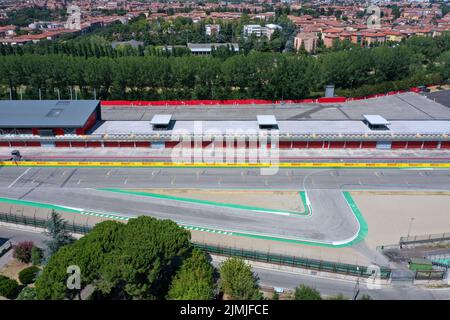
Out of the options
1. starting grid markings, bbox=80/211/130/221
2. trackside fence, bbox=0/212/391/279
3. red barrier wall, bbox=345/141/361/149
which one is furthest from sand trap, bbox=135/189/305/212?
red barrier wall, bbox=345/141/361/149

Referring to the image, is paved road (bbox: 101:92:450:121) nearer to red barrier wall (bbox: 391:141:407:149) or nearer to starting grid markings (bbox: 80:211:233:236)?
red barrier wall (bbox: 391:141:407:149)

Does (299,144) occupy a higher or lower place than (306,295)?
lower

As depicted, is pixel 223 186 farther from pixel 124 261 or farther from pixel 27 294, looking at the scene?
pixel 27 294

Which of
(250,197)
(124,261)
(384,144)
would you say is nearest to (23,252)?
(124,261)

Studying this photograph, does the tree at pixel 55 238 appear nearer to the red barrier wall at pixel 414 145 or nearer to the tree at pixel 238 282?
the tree at pixel 238 282

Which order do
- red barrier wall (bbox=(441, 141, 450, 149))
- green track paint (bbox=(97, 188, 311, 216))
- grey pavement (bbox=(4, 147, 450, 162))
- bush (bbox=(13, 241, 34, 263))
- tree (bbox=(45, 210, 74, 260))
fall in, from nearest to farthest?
tree (bbox=(45, 210, 74, 260)), bush (bbox=(13, 241, 34, 263)), green track paint (bbox=(97, 188, 311, 216)), grey pavement (bbox=(4, 147, 450, 162)), red barrier wall (bbox=(441, 141, 450, 149))

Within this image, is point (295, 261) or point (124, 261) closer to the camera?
point (124, 261)
